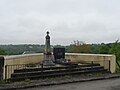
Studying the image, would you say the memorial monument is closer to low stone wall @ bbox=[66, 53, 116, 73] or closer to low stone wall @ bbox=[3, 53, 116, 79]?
low stone wall @ bbox=[3, 53, 116, 79]

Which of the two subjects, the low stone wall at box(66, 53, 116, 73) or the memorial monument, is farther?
the memorial monument

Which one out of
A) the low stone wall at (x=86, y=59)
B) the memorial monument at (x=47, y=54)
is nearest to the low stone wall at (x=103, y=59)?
the low stone wall at (x=86, y=59)

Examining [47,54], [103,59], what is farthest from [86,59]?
[47,54]

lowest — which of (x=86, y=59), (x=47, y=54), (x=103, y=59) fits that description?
(x=86, y=59)

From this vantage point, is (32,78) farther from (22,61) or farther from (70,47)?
(70,47)

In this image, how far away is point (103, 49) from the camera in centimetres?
2734

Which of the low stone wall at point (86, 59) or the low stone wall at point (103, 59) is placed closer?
the low stone wall at point (86, 59)

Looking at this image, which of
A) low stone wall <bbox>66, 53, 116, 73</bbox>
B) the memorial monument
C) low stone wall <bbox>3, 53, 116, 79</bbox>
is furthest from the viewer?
the memorial monument

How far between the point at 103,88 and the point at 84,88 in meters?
0.94

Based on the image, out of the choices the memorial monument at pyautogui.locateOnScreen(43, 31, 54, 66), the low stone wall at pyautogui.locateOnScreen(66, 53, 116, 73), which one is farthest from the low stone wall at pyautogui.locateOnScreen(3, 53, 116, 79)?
the memorial monument at pyautogui.locateOnScreen(43, 31, 54, 66)

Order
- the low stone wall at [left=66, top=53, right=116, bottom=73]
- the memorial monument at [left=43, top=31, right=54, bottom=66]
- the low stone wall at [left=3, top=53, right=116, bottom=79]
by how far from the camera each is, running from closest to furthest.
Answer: the low stone wall at [left=3, top=53, right=116, bottom=79] → the low stone wall at [left=66, top=53, right=116, bottom=73] → the memorial monument at [left=43, top=31, right=54, bottom=66]

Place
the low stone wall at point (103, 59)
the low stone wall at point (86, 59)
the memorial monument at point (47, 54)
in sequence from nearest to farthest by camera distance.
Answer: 1. the low stone wall at point (86, 59)
2. the low stone wall at point (103, 59)
3. the memorial monument at point (47, 54)

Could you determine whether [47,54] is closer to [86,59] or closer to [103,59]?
[86,59]

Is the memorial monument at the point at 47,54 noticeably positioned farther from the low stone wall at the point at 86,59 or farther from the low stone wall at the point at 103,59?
the low stone wall at the point at 103,59
